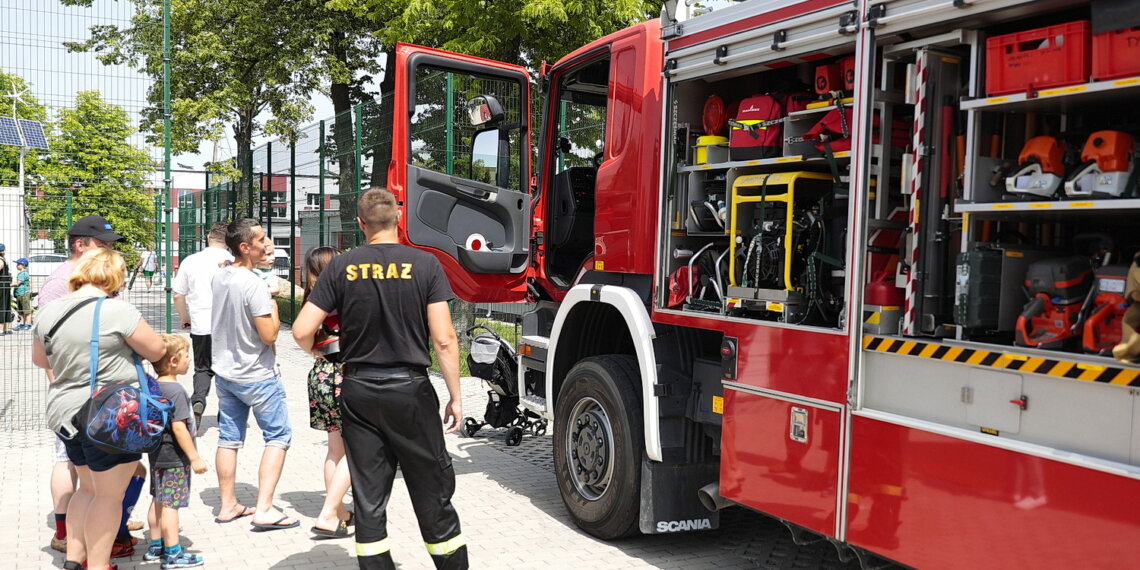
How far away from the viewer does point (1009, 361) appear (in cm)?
323

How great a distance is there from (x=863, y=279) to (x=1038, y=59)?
39.5 inches

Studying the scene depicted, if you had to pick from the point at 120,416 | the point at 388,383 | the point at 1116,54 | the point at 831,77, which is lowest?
the point at 120,416

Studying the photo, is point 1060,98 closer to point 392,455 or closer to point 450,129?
point 392,455

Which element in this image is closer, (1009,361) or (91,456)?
(1009,361)

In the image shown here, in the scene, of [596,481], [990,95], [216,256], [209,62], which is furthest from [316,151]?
[990,95]

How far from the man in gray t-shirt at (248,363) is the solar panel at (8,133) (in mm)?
10082

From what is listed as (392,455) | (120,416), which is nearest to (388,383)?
(392,455)

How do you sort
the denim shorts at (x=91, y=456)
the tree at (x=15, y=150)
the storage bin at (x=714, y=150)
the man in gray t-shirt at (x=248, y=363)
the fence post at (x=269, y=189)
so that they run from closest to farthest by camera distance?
1. the denim shorts at (x=91, y=456)
2. the storage bin at (x=714, y=150)
3. the man in gray t-shirt at (x=248, y=363)
4. the fence post at (x=269, y=189)
5. the tree at (x=15, y=150)

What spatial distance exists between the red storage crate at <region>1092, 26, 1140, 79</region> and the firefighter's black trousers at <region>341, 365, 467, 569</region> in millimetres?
2803

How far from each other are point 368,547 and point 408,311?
1.02 metres

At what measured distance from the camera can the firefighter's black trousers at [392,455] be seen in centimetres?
409

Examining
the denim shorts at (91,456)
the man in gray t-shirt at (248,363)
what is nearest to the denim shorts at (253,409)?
the man in gray t-shirt at (248,363)

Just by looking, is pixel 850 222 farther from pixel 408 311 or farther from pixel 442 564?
pixel 442 564

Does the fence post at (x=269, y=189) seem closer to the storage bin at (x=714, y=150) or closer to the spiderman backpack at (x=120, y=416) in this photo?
the spiderman backpack at (x=120, y=416)
